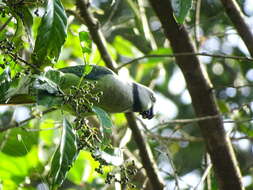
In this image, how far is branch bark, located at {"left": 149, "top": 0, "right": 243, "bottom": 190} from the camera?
6.91ft

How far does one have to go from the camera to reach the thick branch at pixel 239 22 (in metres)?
1.94

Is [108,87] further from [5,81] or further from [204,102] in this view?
[204,102]

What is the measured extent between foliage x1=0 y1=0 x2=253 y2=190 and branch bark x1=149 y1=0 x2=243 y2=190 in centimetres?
8

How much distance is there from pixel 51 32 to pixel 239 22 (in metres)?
0.88

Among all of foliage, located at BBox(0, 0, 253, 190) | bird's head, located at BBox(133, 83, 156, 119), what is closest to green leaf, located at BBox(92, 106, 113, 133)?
foliage, located at BBox(0, 0, 253, 190)

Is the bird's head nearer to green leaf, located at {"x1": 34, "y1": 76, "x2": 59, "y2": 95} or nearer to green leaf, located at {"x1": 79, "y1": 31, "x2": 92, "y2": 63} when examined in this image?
green leaf, located at {"x1": 79, "y1": 31, "x2": 92, "y2": 63}

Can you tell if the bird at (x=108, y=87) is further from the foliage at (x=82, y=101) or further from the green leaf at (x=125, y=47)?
the green leaf at (x=125, y=47)

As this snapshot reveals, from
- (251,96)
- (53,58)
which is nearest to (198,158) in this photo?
(251,96)

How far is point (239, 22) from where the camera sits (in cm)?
197

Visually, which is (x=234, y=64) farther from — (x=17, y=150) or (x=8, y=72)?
(x=8, y=72)

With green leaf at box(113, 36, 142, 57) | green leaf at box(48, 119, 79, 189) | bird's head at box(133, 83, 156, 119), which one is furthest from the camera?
green leaf at box(113, 36, 142, 57)

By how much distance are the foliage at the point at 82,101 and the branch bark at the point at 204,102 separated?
84mm

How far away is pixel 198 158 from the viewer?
13.4ft

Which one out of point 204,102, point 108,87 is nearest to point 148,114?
point 204,102
